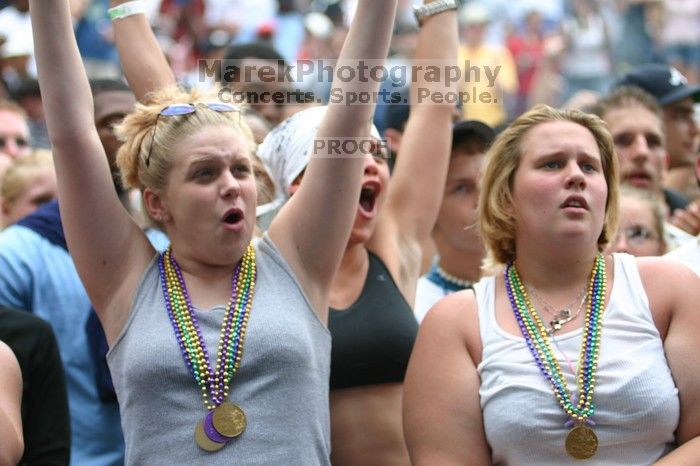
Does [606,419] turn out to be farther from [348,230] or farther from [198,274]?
[198,274]

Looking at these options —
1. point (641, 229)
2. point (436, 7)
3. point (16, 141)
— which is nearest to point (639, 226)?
point (641, 229)

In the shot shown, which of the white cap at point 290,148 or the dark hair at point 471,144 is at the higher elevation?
the white cap at point 290,148

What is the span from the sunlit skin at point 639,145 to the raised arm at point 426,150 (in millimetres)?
1742

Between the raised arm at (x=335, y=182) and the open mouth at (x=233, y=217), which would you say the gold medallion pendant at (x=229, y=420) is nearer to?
the raised arm at (x=335, y=182)

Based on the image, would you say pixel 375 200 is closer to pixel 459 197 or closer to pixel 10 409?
pixel 459 197

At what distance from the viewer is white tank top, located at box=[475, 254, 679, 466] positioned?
3111 mm

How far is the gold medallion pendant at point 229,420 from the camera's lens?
3.05m

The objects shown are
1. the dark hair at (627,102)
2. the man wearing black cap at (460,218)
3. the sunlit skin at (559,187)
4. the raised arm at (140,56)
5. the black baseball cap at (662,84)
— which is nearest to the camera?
the sunlit skin at (559,187)

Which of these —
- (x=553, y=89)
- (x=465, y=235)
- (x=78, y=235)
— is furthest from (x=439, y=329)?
(x=553, y=89)

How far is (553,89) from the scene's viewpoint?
12.2 meters

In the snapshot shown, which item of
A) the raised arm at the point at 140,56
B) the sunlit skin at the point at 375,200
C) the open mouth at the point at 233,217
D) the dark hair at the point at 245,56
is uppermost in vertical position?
the raised arm at the point at 140,56

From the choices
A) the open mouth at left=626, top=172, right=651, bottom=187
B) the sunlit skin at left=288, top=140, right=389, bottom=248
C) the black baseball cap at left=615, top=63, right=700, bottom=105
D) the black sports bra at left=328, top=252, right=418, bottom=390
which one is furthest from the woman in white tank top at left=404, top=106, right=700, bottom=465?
the black baseball cap at left=615, top=63, right=700, bottom=105

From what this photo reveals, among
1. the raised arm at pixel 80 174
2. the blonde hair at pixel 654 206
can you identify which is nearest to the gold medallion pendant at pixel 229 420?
the raised arm at pixel 80 174

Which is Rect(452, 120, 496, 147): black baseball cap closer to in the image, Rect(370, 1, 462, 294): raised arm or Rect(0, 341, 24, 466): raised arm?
Rect(370, 1, 462, 294): raised arm
